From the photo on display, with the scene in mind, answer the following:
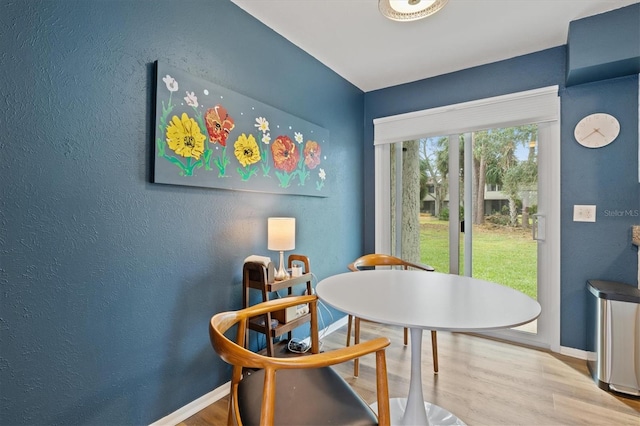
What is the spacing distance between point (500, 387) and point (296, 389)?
1.61m

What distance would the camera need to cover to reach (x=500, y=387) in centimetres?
198

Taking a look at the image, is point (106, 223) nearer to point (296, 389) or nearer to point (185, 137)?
point (185, 137)

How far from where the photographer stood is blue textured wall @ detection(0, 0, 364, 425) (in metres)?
1.12

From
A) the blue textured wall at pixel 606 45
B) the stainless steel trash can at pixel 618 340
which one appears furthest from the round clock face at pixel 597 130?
the stainless steel trash can at pixel 618 340

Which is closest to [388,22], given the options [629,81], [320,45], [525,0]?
[320,45]

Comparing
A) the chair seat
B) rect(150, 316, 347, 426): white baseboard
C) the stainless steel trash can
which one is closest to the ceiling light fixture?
the chair seat

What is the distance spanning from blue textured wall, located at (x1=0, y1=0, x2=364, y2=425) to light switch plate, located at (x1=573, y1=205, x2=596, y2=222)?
8.16 ft

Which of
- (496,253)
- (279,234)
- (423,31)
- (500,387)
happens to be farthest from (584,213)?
(279,234)

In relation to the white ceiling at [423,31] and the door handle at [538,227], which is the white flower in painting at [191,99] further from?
the door handle at [538,227]

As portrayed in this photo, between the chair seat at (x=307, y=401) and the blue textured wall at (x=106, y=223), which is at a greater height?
the blue textured wall at (x=106, y=223)

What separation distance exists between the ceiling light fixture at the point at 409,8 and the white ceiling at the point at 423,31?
307 millimetres

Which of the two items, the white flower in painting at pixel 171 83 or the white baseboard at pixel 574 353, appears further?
the white baseboard at pixel 574 353

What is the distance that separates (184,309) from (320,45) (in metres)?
2.18

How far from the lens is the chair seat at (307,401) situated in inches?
38.3
